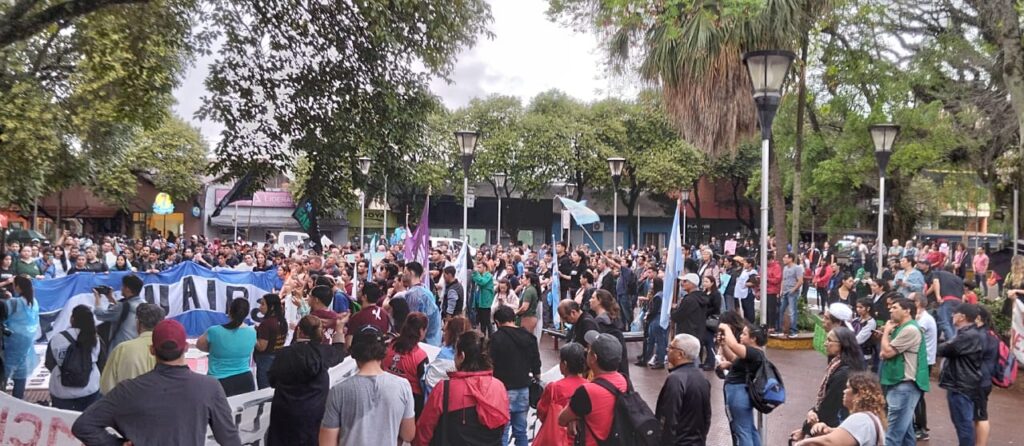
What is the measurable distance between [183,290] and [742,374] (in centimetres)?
1058

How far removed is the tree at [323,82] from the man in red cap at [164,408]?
14.5ft

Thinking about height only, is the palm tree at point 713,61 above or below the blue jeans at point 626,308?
above

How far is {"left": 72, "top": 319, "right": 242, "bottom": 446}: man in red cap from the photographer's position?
4199 mm

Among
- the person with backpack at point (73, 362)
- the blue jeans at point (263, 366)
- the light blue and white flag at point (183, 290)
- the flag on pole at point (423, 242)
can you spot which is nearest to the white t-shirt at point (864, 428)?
the blue jeans at point (263, 366)

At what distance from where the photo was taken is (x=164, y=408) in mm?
4270

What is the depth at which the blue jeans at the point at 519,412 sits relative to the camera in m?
6.74

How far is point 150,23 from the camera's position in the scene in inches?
356

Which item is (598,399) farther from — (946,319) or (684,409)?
(946,319)

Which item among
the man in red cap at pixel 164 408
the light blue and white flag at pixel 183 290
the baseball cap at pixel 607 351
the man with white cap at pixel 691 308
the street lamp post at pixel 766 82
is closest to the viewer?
the man in red cap at pixel 164 408

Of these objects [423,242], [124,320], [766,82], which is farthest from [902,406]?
[423,242]

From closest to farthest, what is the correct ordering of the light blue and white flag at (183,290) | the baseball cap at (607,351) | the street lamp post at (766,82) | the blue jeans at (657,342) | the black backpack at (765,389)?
the baseball cap at (607,351) → the black backpack at (765,389) → the street lamp post at (766,82) → the blue jeans at (657,342) → the light blue and white flag at (183,290)

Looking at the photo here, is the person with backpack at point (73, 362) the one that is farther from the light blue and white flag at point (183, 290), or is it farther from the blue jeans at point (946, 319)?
the blue jeans at point (946, 319)

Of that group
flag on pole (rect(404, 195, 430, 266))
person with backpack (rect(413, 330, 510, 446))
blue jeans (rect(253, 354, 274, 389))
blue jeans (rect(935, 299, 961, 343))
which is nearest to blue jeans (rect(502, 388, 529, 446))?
person with backpack (rect(413, 330, 510, 446))

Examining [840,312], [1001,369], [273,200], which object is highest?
[273,200]
